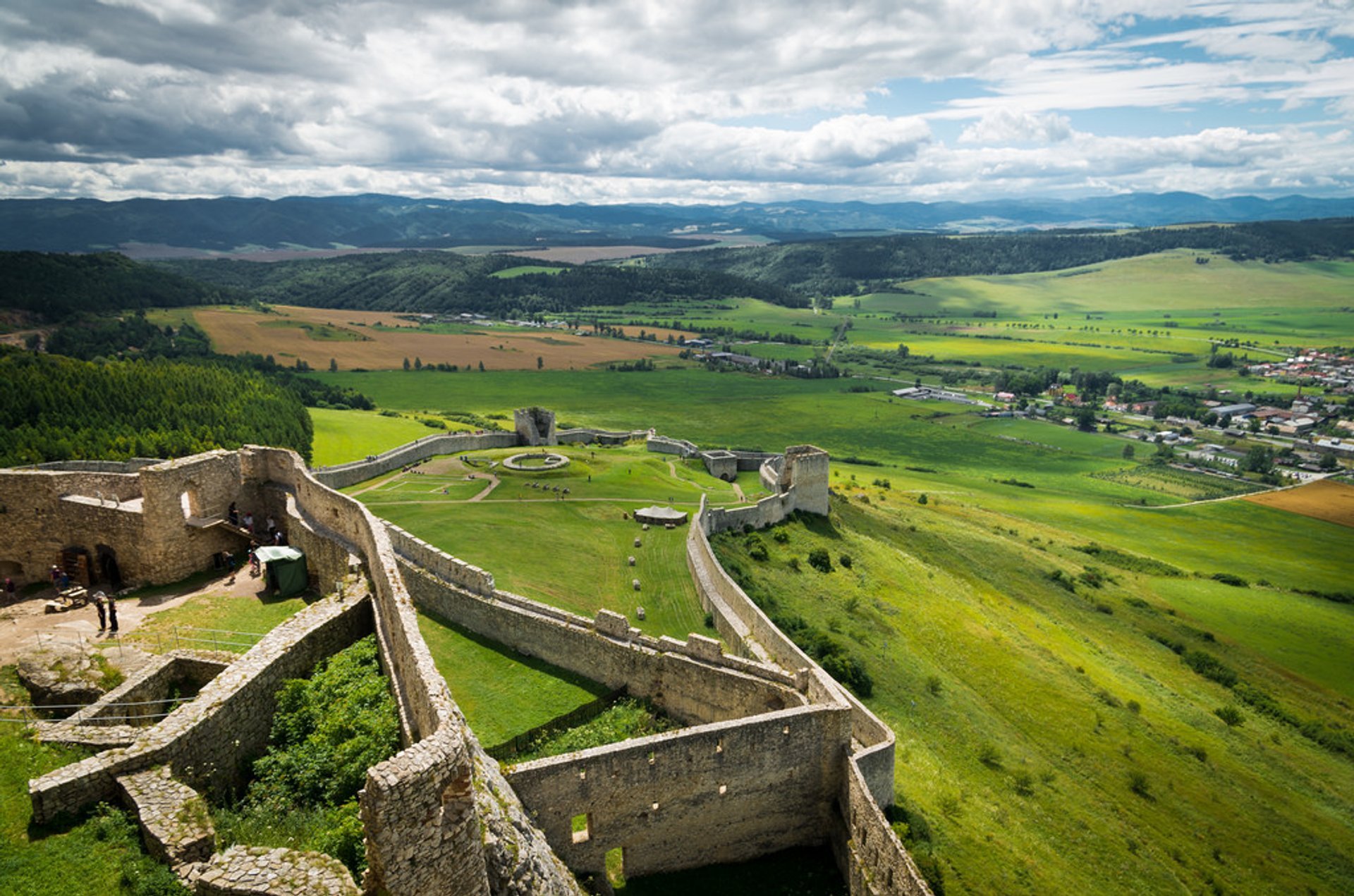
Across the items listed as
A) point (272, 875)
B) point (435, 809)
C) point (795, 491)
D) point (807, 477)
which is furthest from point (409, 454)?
point (435, 809)

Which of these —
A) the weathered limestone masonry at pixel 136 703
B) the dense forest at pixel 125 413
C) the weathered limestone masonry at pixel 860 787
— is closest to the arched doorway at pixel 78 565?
the weathered limestone masonry at pixel 136 703

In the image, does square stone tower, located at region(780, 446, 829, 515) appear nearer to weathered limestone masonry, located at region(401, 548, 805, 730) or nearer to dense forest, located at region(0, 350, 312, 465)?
weathered limestone masonry, located at region(401, 548, 805, 730)

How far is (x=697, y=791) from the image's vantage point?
23281mm

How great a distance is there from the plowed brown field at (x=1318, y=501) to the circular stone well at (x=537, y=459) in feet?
319

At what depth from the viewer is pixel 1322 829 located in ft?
117

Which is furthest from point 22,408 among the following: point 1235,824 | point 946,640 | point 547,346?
point 547,346

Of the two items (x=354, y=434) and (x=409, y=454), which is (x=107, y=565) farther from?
(x=354, y=434)

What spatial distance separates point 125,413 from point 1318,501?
440 feet

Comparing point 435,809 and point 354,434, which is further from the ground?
point 435,809

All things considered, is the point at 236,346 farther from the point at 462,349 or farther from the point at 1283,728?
the point at 1283,728

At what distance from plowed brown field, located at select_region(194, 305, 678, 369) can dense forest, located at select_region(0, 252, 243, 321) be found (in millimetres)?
8258

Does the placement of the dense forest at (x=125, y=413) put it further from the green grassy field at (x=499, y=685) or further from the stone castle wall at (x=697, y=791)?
the stone castle wall at (x=697, y=791)

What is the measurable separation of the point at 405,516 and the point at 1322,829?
153 feet

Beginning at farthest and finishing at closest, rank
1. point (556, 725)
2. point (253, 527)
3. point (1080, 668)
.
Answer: point (1080, 668)
point (253, 527)
point (556, 725)
